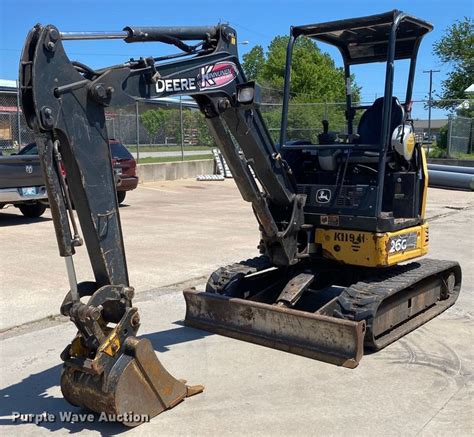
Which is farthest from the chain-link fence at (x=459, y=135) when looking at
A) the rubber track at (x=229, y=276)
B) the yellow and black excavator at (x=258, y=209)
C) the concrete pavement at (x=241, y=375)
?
the rubber track at (x=229, y=276)

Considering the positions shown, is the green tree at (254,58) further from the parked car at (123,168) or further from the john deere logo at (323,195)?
the john deere logo at (323,195)

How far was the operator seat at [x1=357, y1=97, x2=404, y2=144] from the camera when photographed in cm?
639

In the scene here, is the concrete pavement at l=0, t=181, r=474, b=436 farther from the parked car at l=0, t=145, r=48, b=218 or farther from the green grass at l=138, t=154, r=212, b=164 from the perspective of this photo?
the green grass at l=138, t=154, r=212, b=164

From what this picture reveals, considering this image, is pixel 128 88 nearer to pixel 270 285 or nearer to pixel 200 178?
pixel 270 285

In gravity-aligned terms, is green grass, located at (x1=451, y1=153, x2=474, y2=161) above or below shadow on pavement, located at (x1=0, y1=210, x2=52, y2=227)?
above

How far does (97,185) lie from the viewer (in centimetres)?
414

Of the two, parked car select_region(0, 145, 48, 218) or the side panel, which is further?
parked car select_region(0, 145, 48, 218)

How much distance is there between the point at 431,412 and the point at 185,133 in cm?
2329

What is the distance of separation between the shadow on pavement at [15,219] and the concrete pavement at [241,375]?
11.3 feet

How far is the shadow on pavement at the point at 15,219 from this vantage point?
40.6 feet

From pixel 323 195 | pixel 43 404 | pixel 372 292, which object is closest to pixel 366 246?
pixel 372 292

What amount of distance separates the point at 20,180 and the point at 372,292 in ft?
27.2

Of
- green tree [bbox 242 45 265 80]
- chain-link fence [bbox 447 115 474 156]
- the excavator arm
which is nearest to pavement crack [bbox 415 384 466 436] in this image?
the excavator arm

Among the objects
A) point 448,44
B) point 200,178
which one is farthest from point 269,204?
point 448,44
